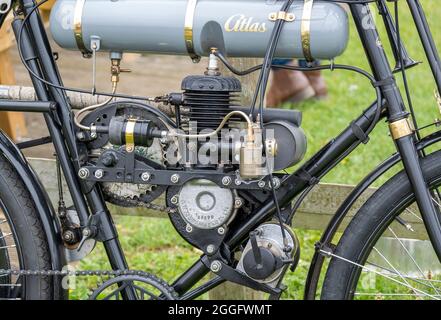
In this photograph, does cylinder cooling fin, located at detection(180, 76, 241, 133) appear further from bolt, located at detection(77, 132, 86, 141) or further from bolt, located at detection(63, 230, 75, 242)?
bolt, located at detection(63, 230, 75, 242)

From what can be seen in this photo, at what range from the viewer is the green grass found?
4.18m

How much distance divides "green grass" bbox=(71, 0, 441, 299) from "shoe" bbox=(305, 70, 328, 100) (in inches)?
3.1

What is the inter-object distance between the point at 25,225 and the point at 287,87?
14.0 ft

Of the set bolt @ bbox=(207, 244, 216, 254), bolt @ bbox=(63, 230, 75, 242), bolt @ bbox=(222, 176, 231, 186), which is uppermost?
bolt @ bbox=(63, 230, 75, 242)

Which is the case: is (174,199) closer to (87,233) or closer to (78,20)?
(87,233)

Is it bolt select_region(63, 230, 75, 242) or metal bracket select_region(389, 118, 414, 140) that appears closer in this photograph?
metal bracket select_region(389, 118, 414, 140)

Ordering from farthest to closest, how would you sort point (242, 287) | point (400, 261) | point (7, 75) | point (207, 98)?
point (7, 75)
point (242, 287)
point (400, 261)
point (207, 98)

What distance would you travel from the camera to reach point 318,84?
6914 mm

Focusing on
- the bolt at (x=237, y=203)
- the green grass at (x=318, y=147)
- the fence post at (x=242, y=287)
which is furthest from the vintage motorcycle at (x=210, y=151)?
A: the green grass at (x=318, y=147)

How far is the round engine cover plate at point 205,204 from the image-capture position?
252 cm

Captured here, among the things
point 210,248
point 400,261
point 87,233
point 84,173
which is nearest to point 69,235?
point 87,233

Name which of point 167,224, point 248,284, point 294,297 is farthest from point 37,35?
point 167,224

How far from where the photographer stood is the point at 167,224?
4.65 m

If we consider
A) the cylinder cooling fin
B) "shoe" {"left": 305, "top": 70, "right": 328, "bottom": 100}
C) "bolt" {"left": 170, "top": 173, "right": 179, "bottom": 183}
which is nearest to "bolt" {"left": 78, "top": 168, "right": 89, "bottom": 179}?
"bolt" {"left": 170, "top": 173, "right": 179, "bottom": 183}
